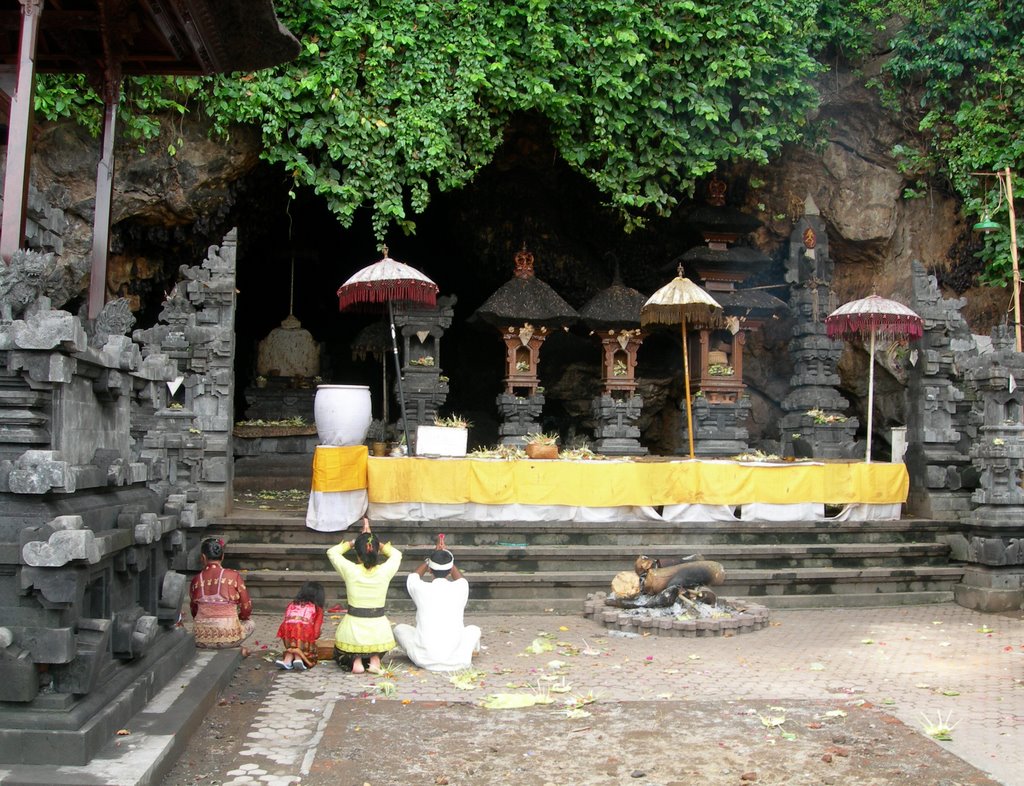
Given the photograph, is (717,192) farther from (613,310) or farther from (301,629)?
(301,629)

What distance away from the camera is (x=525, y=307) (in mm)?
16672

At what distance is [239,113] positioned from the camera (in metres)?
14.4

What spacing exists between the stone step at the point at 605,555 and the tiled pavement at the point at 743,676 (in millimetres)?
838

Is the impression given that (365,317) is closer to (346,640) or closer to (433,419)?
(433,419)

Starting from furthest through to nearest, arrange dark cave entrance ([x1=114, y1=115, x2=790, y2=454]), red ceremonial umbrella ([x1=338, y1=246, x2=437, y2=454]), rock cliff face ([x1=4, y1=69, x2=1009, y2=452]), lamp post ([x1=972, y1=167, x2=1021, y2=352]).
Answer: dark cave entrance ([x1=114, y1=115, x2=790, y2=454]) < rock cliff face ([x1=4, y1=69, x2=1009, y2=452]) < lamp post ([x1=972, y1=167, x2=1021, y2=352]) < red ceremonial umbrella ([x1=338, y1=246, x2=437, y2=454])

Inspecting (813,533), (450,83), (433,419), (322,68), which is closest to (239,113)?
(322,68)

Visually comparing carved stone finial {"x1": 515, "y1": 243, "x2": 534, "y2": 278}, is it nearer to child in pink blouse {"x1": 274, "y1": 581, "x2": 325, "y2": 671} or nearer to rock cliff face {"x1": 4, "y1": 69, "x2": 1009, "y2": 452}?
rock cliff face {"x1": 4, "y1": 69, "x2": 1009, "y2": 452}

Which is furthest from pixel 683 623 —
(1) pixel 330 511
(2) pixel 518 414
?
(2) pixel 518 414

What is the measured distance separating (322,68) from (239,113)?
59.0 inches

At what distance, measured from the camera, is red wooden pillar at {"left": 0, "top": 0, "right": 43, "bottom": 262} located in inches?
213

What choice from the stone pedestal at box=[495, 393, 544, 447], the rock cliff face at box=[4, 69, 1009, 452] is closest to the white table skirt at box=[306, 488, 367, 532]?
the stone pedestal at box=[495, 393, 544, 447]

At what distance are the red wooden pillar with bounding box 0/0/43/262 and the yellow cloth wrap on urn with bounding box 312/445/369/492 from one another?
17.6 feet

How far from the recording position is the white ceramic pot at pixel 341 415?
11.3 meters

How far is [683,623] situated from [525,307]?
8.36 metres
